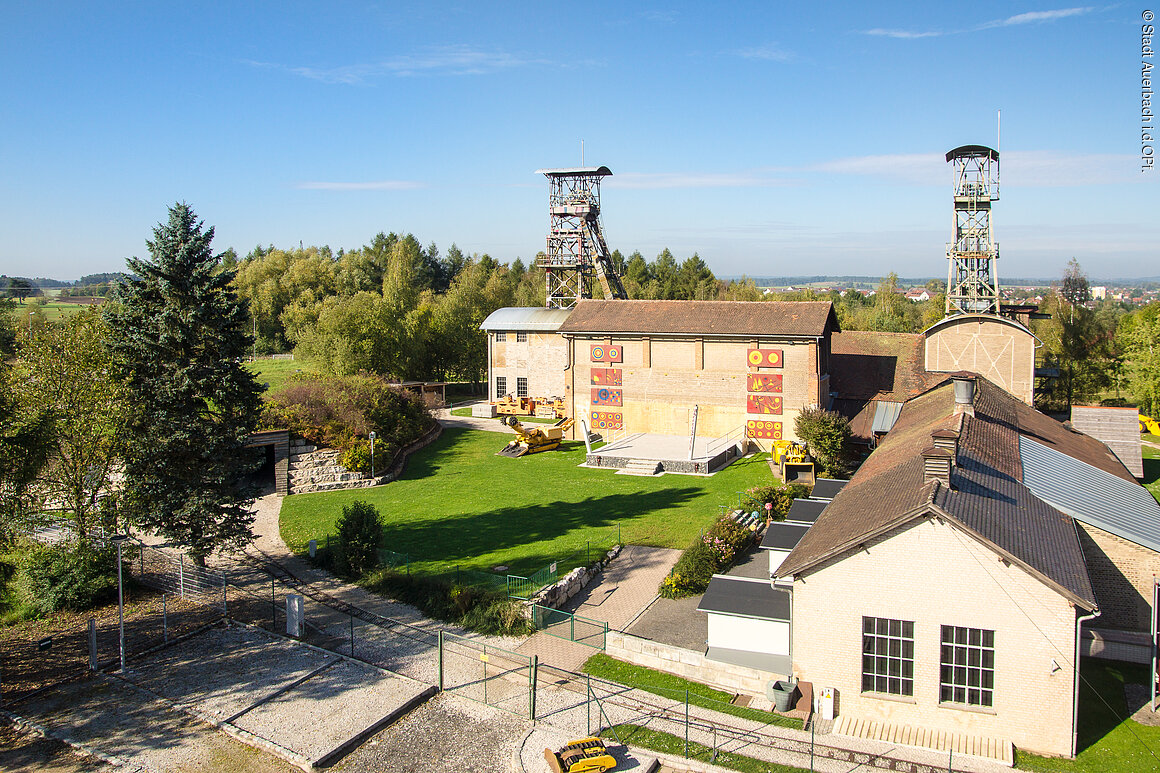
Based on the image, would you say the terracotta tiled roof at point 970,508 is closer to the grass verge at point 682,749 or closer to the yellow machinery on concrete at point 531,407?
the grass verge at point 682,749

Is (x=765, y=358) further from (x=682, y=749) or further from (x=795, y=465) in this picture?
(x=682, y=749)

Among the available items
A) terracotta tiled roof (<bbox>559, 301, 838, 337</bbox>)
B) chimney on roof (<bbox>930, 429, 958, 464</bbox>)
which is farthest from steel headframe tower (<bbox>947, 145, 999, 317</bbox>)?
chimney on roof (<bbox>930, 429, 958, 464</bbox>)

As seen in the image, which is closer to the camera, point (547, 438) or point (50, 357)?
point (50, 357)

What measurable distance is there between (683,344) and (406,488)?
15.7 metres

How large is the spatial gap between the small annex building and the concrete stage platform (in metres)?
16.4

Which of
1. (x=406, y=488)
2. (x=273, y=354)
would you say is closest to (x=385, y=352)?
(x=406, y=488)

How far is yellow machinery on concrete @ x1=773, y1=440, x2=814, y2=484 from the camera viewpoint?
31.4 m

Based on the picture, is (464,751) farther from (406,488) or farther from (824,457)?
(824,457)

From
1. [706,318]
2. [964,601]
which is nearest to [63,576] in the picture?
[964,601]

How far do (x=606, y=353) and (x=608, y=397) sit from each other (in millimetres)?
2391

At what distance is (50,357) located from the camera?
66.3 feet

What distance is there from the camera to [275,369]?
64438mm

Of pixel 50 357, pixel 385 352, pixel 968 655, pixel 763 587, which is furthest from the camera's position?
pixel 385 352

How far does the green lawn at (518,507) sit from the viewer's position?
24094mm
